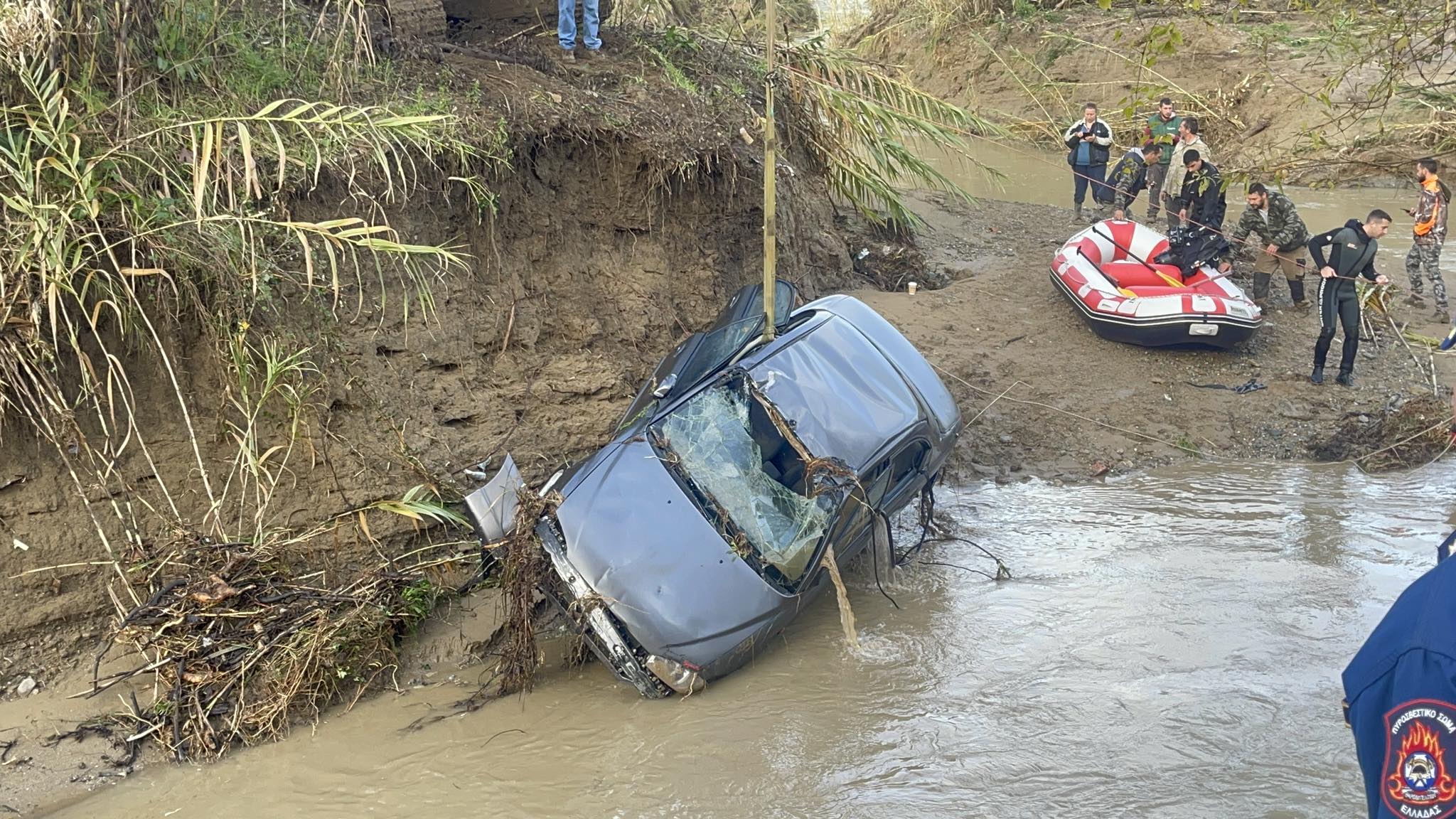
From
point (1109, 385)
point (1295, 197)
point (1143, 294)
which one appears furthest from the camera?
point (1295, 197)

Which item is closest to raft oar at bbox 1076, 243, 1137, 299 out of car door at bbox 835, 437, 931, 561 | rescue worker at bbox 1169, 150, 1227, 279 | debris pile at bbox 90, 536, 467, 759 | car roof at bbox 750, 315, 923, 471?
rescue worker at bbox 1169, 150, 1227, 279

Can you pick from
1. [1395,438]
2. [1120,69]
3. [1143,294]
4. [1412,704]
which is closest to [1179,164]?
[1143,294]

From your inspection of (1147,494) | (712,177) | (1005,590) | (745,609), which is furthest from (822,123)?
(745,609)

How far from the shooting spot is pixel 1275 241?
10.9 metres

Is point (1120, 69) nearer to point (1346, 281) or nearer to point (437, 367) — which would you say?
point (1346, 281)

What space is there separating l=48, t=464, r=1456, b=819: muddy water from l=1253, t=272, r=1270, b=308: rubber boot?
4.91 m

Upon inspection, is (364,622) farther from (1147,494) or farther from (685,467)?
(1147,494)

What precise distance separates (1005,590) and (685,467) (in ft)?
7.54

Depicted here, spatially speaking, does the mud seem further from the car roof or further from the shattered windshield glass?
the shattered windshield glass

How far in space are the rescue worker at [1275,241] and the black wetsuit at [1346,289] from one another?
3.76ft

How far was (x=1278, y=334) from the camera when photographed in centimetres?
1067

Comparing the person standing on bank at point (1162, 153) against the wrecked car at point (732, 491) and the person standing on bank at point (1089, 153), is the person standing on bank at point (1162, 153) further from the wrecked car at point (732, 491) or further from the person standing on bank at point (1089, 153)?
the wrecked car at point (732, 491)

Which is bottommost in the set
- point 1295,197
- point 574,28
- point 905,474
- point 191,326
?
point 1295,197

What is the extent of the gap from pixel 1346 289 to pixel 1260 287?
1725 mm
